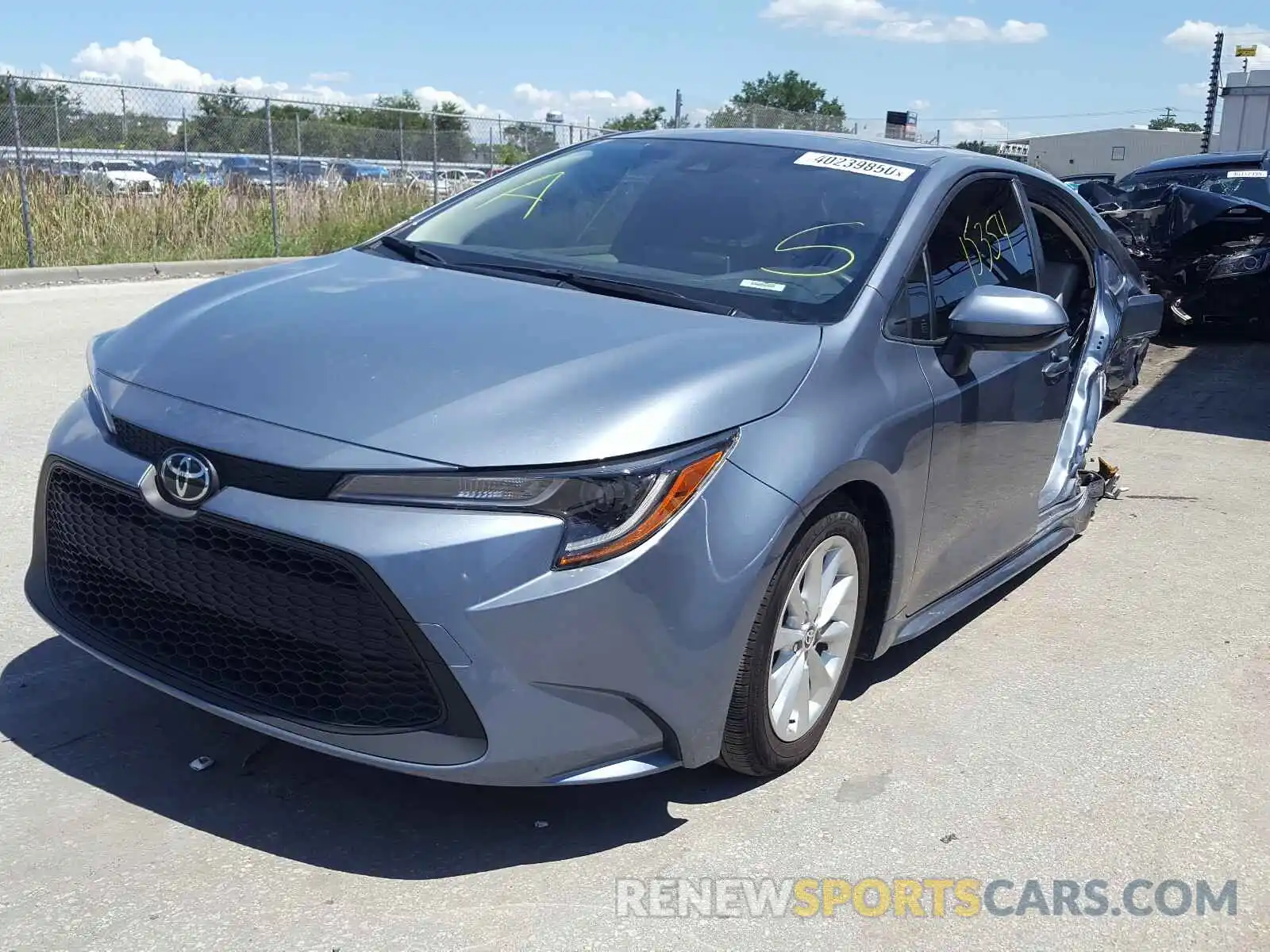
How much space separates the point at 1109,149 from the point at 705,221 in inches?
2500

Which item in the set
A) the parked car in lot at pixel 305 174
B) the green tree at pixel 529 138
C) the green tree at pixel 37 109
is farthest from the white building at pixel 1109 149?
the green tree at pixel 37 109

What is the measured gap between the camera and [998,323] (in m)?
3.52

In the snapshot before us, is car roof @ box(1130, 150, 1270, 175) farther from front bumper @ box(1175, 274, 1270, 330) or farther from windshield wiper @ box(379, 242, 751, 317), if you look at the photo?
windshield wiper @ box(379, 242, 751, 317)

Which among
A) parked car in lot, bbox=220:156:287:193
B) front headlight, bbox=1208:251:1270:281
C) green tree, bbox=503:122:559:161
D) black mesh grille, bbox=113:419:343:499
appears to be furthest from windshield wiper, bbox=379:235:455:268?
green tree, bbox=503:122:559:161

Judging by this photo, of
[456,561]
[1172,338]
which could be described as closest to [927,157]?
[456,561]

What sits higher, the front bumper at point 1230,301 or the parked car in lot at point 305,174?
the parked car in lot at point 305,174

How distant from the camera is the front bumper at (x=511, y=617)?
2.49m

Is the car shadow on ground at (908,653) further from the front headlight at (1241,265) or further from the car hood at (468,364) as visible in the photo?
the front headlight at (1241,265)

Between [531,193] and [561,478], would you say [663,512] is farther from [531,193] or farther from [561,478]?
[531,193]

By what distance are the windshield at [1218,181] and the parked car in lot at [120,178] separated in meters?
11.2

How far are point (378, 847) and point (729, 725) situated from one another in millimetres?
852

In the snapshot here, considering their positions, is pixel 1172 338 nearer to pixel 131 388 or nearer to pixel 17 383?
pixel 17 383

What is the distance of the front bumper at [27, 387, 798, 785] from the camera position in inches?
97.9

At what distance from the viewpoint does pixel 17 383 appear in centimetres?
730
